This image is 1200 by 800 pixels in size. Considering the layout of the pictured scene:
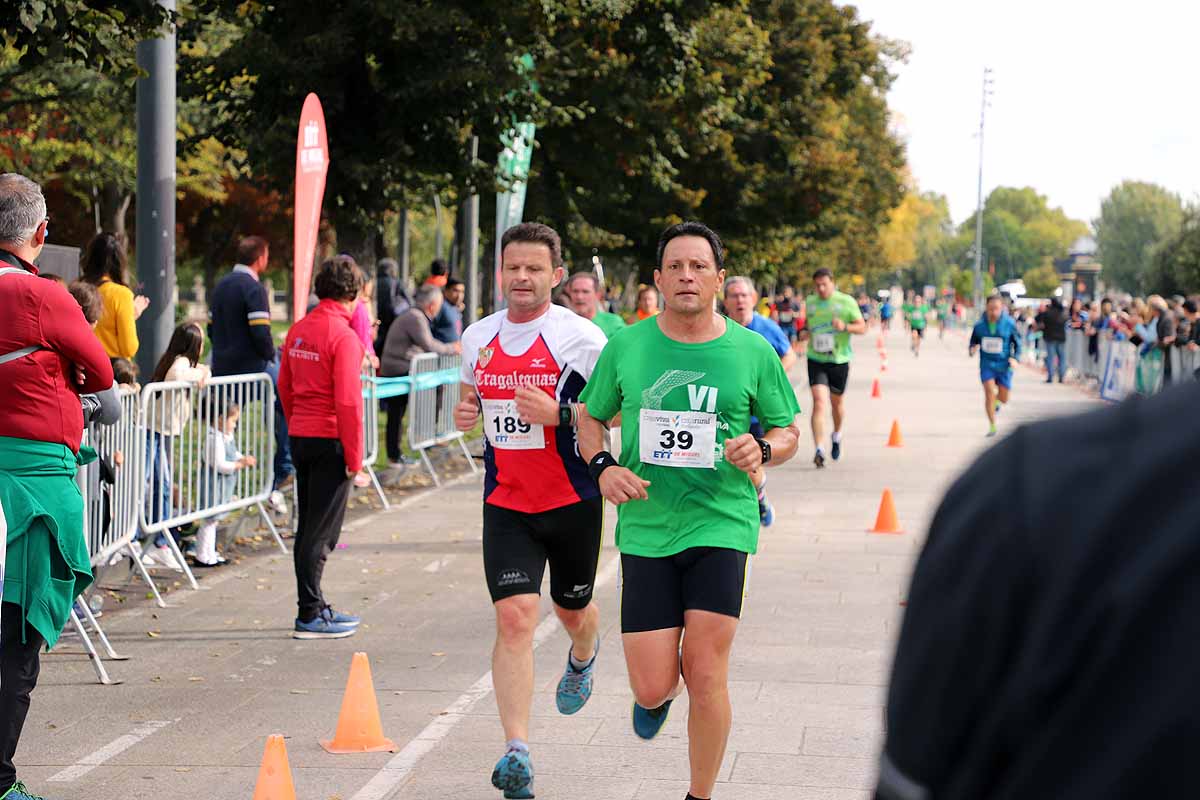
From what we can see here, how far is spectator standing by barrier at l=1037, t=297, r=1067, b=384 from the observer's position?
35.1 meters

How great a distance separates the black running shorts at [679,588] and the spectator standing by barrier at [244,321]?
20.9ft

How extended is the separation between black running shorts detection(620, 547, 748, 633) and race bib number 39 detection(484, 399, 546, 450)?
2.84 ft

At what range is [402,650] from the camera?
7.99 metres

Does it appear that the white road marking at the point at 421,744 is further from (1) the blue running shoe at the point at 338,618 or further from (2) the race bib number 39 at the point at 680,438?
(2) the race bib number 39 at the point at 680,438

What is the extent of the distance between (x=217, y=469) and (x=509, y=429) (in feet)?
15.1

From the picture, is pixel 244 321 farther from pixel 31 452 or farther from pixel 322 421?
pixel 31 452

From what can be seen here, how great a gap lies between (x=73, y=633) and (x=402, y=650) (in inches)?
A: 67.7

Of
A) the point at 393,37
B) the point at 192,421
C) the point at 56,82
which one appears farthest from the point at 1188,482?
the point at 56,82

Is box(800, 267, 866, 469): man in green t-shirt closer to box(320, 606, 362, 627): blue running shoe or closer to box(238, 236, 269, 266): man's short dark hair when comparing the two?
box(238, 236, 269, 266): man's short dark hair

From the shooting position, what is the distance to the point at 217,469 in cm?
998

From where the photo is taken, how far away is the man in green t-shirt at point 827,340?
1656 centimetres

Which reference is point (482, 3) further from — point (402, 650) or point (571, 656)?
point (571, 656)

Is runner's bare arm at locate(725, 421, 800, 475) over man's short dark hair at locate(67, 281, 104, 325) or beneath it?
beneath

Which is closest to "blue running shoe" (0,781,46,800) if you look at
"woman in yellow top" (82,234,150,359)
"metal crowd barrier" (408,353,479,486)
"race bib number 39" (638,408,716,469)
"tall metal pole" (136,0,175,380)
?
"race bib number 39" (638,408,716,469)
